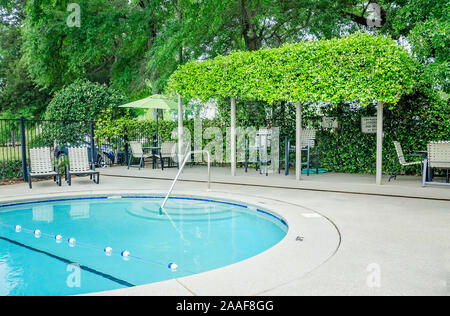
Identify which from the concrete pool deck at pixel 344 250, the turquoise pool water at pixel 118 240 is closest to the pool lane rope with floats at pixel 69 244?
the turquoise pool water at pixel 118 240

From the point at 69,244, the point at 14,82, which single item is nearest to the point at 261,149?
the point at 69,244

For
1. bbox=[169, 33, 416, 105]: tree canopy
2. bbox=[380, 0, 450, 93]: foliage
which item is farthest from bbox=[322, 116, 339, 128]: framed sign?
bbox=[380, 0, 450, 93]: foliage

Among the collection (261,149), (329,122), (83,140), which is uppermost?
(329,122)

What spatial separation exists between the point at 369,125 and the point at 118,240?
7530 mm

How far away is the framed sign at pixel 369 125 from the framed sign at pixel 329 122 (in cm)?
83

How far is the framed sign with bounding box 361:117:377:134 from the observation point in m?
9.86

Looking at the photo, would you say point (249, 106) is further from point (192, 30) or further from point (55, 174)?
point (55, 174)

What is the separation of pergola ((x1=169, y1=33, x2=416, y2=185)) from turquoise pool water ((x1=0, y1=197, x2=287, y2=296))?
132 inches

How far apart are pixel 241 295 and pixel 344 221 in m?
2.94

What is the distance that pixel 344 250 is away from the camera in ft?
12.8

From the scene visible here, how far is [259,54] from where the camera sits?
29.3 ft

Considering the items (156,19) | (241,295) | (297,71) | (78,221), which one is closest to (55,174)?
(78,221)

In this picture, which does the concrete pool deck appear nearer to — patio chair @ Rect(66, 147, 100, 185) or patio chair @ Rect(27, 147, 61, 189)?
patio chair @ Rect(27, 147, 61, 189)

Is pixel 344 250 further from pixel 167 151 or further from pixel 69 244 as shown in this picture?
pixel 167 151
